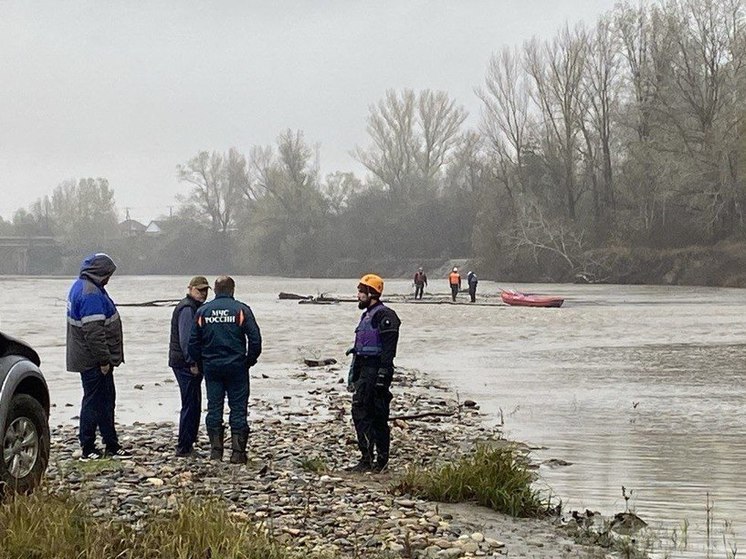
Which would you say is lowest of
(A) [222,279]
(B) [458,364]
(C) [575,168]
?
(B) [458,364]

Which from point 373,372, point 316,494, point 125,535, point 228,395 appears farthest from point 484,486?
point 125,535

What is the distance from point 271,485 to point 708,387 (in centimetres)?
1272

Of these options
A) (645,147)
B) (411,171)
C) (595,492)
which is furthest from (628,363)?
(411,171)

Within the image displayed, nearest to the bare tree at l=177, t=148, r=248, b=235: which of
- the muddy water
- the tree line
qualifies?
the tree line

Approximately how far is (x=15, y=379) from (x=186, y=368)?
291 centimetres

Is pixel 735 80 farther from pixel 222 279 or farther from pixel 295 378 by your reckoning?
pixel 222 279

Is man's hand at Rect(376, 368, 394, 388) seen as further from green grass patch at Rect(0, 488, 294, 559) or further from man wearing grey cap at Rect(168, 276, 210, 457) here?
green grass patch at Rect(0, 488, 294, 559)

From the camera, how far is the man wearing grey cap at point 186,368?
10383 mm

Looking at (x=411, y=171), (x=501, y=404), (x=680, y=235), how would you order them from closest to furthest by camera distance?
(x=501, y=404) → (x=680, y=235) → (x=411, y=171)

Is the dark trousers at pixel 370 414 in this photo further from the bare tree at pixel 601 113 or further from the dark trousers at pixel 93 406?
the bare tree at pixel 601 113

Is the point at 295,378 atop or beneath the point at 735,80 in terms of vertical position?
beneath

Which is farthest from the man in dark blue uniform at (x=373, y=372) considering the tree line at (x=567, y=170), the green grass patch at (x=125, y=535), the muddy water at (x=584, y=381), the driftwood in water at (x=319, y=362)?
the tree line at (x=567, y=170)

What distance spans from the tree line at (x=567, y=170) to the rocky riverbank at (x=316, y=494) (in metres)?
62.6

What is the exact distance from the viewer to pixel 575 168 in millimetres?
85625
